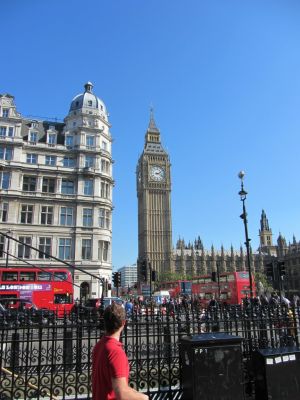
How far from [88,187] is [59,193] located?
333 cm

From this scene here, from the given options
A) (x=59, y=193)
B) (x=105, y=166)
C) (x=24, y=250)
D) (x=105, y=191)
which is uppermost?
(x=105, y=166)

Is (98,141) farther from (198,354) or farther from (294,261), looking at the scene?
(294,261)

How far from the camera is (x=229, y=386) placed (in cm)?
581

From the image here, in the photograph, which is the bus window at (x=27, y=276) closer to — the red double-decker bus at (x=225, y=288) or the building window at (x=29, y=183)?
the building window at (x=29, y=183)

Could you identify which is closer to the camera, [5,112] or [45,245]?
[45,245]

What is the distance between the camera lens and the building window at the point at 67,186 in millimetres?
41469

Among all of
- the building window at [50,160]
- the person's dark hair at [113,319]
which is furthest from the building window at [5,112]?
the person's dark hair at [113,319]

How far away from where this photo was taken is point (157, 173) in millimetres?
141125

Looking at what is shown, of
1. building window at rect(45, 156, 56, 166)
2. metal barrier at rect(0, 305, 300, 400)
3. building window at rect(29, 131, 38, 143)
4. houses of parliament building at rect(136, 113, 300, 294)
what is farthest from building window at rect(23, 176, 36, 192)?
houses of parliament building at rect(136, 113, 300, 294)

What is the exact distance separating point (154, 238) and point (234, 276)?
9941 centimetres

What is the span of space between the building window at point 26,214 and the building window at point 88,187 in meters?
6.23

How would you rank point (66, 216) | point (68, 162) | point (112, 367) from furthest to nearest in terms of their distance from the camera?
point (68, 162) → point (66, 216) → point (112, 367)

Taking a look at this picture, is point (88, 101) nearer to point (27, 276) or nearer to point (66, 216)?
point (66, 216)

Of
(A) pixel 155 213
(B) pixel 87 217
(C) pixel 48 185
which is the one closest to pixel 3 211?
(C) pixel 48 185
